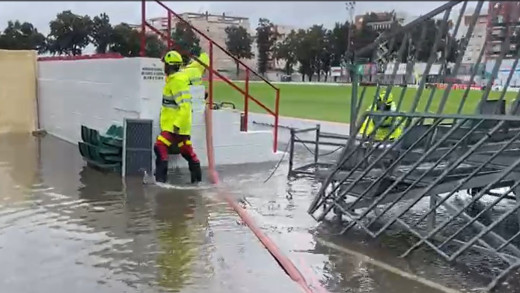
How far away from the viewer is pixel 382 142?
21.0 feet

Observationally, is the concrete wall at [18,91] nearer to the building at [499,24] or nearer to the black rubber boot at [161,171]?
the black rubber boot at [161,171]

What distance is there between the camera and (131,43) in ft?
41.1

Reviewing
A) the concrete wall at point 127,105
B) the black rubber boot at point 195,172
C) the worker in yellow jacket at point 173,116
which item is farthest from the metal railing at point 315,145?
the worker in yellow jacket at point 173,116

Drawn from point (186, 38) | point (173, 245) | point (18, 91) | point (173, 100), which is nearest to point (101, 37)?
point (18, 91)

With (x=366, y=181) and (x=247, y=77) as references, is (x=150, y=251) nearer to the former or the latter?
(x=366, y=181)

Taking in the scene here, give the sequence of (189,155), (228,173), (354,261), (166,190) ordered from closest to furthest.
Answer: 1. (354,261)
2. (166,190)
3. (189,155)
4. (228,173)

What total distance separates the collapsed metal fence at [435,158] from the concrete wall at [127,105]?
3.42 m

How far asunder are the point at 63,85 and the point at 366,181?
8994 millimetres

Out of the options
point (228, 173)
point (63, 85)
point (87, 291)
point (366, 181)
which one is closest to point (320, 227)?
point (366, 181)

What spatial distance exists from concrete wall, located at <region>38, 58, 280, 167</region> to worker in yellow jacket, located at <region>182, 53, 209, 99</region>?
16cm

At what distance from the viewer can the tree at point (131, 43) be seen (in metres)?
10.8

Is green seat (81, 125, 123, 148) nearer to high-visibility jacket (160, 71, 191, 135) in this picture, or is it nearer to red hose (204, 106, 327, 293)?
high-visibility jacket (160, 71, 191, 135)

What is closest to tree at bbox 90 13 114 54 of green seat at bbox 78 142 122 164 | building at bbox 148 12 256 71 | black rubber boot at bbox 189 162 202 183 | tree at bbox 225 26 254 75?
building at bbox 148 12 256 71

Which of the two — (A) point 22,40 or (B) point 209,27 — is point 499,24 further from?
(A) point 22,40
